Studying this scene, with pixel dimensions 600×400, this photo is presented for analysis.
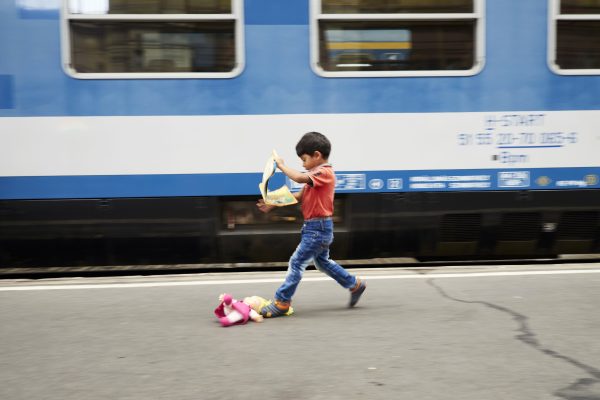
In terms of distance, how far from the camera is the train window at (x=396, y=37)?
5.88m

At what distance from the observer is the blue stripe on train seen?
19.1 ft

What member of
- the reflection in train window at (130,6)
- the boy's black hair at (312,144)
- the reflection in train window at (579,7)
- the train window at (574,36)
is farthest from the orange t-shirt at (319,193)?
the reflection in train window at (579,7)

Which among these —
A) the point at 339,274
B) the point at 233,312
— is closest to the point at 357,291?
the point at 339,274

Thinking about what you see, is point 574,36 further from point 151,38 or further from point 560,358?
point 151,38

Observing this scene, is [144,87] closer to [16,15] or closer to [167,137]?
[167,137]

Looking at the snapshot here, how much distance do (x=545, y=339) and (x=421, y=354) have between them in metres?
0.83

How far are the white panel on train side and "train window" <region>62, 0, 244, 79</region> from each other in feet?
1.42

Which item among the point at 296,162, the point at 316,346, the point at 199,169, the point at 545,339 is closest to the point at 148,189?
the point at 199,169

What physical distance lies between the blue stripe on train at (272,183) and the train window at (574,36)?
0.97m

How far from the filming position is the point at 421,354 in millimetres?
3738

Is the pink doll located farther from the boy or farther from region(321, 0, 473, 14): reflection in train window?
region(321, 0, 473, 14): reflection in train window

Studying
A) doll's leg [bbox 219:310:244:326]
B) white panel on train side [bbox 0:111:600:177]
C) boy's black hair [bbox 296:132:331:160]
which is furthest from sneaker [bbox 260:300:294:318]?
white panel on train side [bbox 0:111:600:177]

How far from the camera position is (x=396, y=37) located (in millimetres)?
5961

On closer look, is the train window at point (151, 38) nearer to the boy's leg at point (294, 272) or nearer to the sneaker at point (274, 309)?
the boy's leg at point (294, 272)
